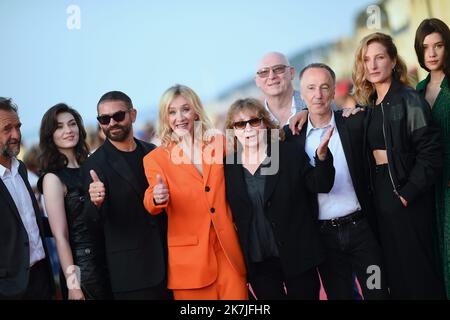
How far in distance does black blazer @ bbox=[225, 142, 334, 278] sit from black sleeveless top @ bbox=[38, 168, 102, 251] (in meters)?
1.02

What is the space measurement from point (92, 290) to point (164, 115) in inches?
48.7

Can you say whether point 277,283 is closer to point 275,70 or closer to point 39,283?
point 39,283

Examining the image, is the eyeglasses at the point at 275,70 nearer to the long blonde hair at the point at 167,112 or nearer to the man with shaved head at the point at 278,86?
the man with shaved head at the point at 278,86

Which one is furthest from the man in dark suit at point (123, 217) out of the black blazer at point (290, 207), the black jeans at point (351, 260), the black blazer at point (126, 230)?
the black jeans at point (351, 260)

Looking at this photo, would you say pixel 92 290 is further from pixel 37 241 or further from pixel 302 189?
pixel 302 189

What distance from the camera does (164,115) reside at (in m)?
3.35

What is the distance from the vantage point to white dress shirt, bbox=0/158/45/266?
3.24 meters

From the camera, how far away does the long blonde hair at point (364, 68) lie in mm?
3414

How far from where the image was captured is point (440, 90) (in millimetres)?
3473

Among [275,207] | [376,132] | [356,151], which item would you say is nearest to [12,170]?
[275,207]

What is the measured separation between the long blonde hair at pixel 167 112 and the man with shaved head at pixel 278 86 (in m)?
1.11

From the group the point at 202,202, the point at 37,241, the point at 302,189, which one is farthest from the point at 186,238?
the point at 37,241

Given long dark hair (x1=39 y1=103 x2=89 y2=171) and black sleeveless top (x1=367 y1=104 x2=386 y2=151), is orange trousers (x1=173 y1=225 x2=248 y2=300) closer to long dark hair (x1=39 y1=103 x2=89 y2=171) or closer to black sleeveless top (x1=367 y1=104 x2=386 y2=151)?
black sleeveless top (x1=367 y1=104 x2=386 y2=151)

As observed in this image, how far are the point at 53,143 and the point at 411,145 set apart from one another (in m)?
2.40
